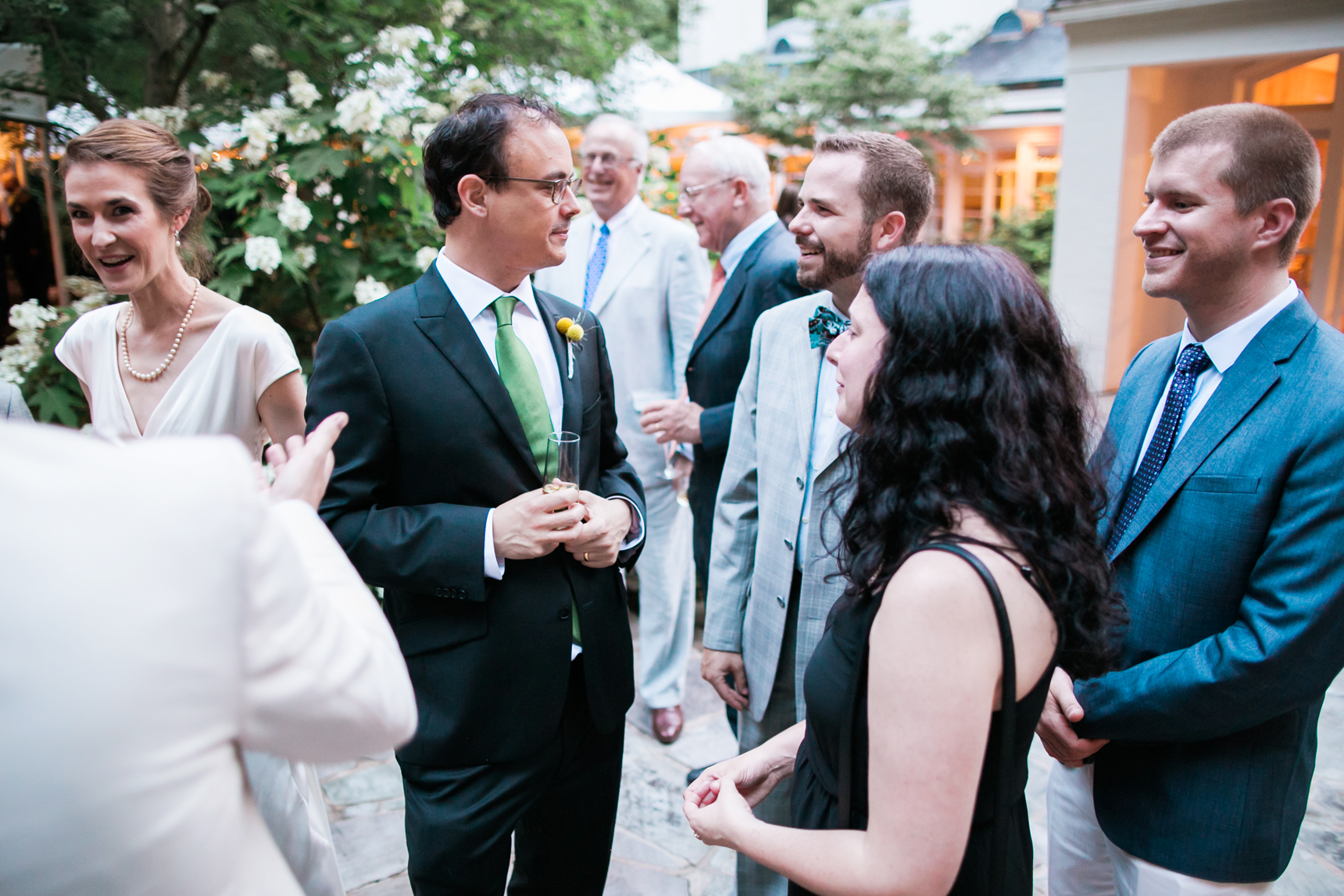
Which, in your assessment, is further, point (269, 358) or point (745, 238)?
point (745, 238)

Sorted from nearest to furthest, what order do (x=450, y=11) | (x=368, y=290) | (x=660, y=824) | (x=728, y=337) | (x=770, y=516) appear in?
(x=770, y=516) → (x=660, y=824) → (x=728, y=337) → (x=368, y=290) → (x=450, y=11)

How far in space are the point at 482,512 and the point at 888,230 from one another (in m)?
1.46

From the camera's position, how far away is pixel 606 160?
431cm

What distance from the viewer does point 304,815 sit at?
5.89 feet

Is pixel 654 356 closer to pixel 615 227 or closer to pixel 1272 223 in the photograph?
pixel 615 227

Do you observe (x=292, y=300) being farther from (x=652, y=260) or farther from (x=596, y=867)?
(x=596, y=867)

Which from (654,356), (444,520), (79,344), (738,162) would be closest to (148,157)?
(79,344)

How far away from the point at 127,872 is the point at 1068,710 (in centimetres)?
167

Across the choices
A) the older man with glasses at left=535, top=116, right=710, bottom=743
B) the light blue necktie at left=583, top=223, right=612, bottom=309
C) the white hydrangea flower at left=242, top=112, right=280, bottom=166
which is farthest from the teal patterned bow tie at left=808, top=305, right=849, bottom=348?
the white hydrangea flower at left=242, top=112, right=280, bottom=166

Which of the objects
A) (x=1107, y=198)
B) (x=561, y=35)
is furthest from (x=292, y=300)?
(x=1107, y=198)

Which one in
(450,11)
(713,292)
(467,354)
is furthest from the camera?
(450,11)

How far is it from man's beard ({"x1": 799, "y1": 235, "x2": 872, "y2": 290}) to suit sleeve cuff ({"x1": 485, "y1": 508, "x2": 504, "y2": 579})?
121cm

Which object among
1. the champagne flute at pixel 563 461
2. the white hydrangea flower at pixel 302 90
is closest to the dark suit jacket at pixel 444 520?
the champagne flute at pixel 563 461

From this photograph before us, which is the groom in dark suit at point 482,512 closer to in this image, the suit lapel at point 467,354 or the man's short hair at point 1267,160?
the suit lapel at point 467,354
